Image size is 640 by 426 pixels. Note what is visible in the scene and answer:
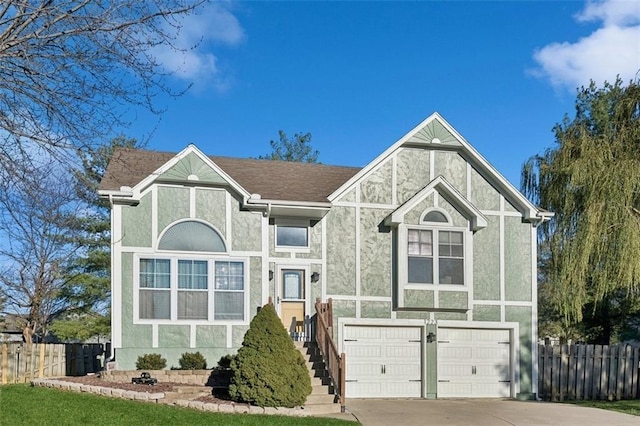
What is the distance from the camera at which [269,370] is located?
12.6m

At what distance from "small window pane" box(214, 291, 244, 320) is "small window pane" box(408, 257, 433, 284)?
4551 millimetres

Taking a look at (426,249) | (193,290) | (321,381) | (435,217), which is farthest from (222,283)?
(435,217)

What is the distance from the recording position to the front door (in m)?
17.0

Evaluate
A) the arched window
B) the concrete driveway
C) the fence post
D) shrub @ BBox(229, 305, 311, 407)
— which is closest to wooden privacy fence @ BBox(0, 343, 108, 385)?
the fence post

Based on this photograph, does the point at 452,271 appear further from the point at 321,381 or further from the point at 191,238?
the point at 191,238

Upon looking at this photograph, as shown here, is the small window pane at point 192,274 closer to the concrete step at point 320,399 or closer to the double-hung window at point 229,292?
the double-hung window at point 229,292

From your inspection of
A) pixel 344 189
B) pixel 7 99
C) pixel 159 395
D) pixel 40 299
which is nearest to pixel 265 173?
pixel 344 189

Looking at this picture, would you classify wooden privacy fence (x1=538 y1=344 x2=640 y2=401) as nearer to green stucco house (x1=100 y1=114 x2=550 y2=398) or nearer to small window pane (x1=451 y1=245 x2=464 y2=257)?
green stucco house (x1=100 y1=114 x2=550 y2=398)

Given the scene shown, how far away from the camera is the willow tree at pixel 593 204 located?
1750 centimetres

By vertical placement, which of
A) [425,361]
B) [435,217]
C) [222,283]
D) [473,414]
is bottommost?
[473,414]

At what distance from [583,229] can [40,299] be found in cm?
2025

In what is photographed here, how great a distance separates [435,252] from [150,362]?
25.2ft

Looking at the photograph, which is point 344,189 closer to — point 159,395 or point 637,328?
point 159,395

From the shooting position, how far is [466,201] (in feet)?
56.7
